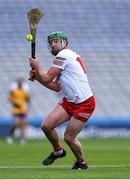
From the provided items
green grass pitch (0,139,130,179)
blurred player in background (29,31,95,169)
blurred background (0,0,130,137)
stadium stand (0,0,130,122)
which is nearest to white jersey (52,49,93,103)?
blurred player in background (29,31,95,169)

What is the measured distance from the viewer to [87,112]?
12.2 meters

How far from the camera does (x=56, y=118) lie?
40.0ft

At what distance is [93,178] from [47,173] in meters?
1.13

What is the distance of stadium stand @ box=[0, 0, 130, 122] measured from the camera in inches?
1123

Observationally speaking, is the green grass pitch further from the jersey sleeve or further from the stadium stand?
the stadium stand

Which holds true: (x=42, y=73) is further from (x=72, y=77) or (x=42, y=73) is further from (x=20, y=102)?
(x=20, y=102)

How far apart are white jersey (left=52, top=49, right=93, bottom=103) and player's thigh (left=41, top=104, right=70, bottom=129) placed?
0.77 ft

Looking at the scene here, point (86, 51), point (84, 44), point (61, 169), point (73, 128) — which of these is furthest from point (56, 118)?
point (84, 44)

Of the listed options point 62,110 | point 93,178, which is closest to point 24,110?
point 62,110

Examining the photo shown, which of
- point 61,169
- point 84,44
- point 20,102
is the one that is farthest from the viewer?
point 84,44

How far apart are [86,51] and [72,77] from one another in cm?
1758

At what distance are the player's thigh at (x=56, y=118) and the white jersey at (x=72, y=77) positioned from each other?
0.24 m

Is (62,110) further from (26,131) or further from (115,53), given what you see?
(115,53)

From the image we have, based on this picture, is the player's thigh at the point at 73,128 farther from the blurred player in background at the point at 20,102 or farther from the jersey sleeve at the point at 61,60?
the blurred player in background at the point at 20,102
